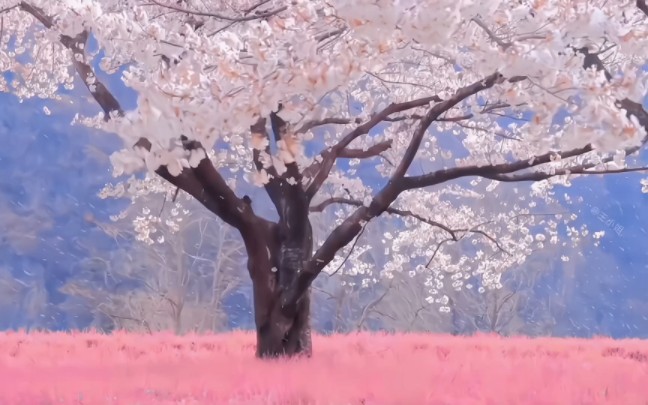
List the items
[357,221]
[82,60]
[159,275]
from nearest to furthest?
[357,221]
[82,60]
[159,275]

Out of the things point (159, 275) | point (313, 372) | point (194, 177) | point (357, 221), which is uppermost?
point (159, 275)

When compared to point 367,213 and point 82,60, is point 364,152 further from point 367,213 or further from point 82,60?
point 82,60

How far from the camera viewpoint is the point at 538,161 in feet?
27.2

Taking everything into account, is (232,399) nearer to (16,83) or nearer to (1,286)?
(16,83)

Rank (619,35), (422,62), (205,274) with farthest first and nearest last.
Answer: (205,274) < (422,62) < (619,35)

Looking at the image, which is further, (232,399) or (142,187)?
(142,187)

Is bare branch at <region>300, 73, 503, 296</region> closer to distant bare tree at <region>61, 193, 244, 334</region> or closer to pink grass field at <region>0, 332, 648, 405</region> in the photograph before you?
pink grass field at <region>0, 332, 648, 405</region>

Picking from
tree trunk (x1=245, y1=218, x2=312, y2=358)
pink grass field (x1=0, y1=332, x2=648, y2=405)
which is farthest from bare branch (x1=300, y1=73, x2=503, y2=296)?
pink grass field (x1=0, y1=332, x2=648, y2=405)

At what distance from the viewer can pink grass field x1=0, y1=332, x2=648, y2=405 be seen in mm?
6371

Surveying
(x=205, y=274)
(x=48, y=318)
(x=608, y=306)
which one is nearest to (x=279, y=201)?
(x=205, y=274)

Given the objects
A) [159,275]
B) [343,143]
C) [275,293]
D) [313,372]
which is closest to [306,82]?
[313,372]

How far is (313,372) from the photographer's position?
25.5ft

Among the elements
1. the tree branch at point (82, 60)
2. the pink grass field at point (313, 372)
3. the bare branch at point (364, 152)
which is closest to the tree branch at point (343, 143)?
the bare branch at point (364, 152)

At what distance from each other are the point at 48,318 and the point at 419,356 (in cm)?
2032
